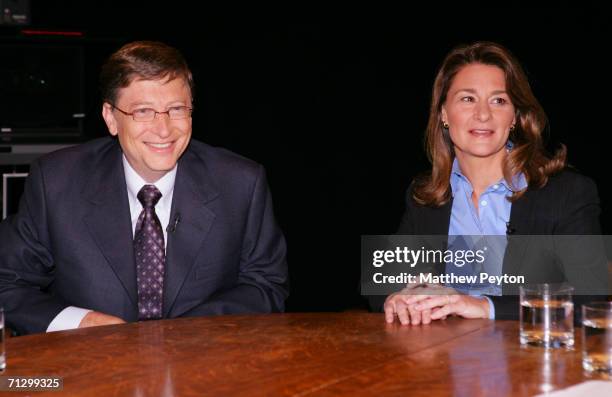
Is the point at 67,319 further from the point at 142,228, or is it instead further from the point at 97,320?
the point at 142,228

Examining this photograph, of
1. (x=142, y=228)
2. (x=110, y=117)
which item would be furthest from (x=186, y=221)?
(x=110, y=117)

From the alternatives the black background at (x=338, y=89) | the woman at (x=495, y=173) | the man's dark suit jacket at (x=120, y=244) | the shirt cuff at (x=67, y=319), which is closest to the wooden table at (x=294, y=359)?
the shirt cuff at (x=67, y=319)

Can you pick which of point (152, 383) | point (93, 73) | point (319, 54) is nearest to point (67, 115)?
point (93, 73)

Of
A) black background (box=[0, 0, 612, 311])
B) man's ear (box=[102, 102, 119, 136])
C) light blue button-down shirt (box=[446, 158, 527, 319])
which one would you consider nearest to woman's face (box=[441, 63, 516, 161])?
light blue button-down shirt (box=[446, 158, 527, 319])

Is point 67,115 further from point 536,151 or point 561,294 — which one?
point 561,294

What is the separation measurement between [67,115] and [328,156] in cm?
160

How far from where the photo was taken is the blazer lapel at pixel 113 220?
8.63ft

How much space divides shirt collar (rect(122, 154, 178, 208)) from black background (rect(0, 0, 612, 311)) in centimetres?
285

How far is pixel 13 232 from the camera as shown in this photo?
107 inches

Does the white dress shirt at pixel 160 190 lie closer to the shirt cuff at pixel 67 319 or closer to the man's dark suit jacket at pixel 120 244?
the man's dark suit jacket at pixel 120 244

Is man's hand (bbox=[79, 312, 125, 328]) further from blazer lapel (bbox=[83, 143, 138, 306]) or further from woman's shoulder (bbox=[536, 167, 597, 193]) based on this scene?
woman's shoulder (bbox=[536, 167, 597, 193])

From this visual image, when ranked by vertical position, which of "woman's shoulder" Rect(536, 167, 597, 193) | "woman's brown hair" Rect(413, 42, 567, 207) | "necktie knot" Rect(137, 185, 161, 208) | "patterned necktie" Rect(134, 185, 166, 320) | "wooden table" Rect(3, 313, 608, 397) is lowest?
"wooden table" Rect(3, 313, 608, 397)

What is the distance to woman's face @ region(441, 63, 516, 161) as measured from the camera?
2887 millimetres

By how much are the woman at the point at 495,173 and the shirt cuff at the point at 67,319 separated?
1060mm
